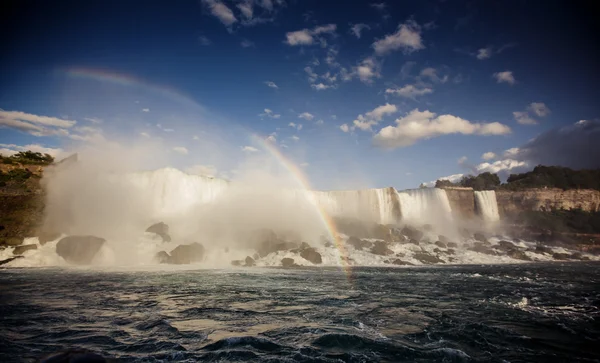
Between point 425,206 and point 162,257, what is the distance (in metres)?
50.0

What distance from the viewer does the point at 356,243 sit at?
41719mm

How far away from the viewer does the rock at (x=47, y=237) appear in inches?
1163

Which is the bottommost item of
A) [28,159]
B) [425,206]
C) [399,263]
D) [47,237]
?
[399,263]

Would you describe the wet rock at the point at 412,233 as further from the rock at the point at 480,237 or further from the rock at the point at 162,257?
the rock at the point at 162,257

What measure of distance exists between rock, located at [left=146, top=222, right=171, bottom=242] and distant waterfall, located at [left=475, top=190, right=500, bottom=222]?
6273cm

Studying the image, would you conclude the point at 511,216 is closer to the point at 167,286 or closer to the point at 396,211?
the point at 396,211

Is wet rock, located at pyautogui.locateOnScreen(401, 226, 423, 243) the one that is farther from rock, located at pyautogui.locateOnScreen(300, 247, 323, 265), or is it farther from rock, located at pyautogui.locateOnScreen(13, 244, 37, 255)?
rock, located at pyautogui.locateOnScreen(13, 244, 37, 255)

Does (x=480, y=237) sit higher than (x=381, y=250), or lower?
lower

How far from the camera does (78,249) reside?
1126 inches

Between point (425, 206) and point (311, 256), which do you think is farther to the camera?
point (425, 206)

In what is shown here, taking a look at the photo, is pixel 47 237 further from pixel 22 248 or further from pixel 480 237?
pixel 480 237

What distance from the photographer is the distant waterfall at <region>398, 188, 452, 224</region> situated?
2231 inches

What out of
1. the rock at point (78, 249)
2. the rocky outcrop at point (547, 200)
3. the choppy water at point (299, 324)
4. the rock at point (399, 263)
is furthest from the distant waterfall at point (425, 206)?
the rock at point (78, 249)

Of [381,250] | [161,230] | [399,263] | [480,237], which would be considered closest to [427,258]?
[399,263]
